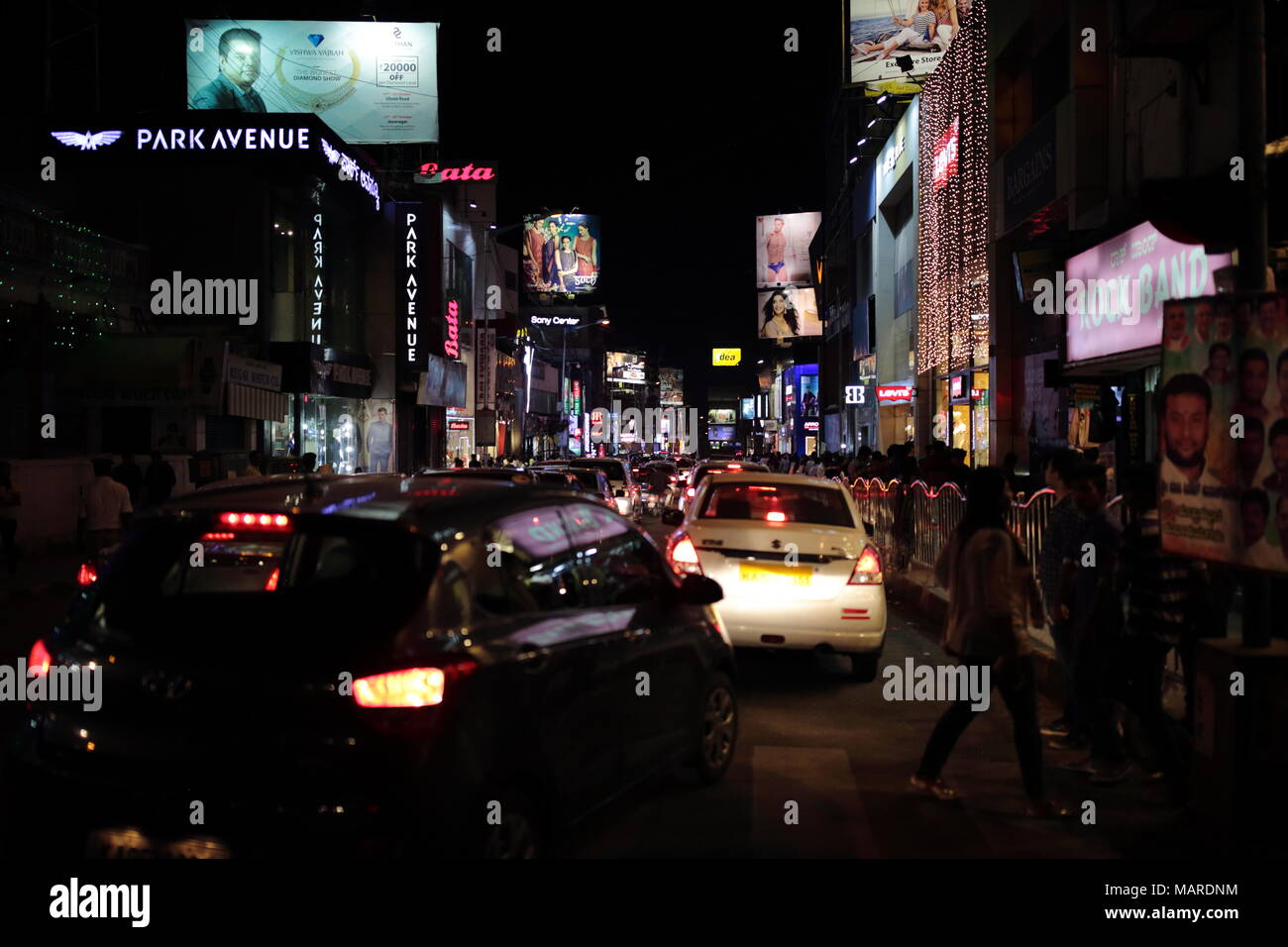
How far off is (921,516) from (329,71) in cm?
3509

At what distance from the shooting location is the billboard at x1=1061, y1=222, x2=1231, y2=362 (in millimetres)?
14438

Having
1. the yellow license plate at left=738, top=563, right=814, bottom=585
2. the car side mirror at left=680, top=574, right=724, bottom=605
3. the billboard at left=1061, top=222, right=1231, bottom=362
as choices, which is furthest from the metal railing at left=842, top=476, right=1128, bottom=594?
the car side mirror at left=680, top=574, right=724, bottom=605

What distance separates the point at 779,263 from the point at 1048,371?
6508 centimetres

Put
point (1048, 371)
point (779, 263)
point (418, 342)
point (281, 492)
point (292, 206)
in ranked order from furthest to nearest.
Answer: point (779, 263) < point (418, 342) < point (292, 206) < point (1048, 371) < point (281, 492)

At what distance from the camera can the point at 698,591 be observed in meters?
6.32

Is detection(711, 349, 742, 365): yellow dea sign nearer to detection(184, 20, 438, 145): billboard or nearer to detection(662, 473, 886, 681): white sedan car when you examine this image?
detection(184, 20, 438, 145): billboard

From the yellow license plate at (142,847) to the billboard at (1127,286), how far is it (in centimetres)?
1249

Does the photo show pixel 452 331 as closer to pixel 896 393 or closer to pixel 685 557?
pixel 896 393

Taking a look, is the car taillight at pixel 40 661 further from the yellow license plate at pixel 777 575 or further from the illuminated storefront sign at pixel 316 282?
the illuminated storefront sign at pixel 316 282

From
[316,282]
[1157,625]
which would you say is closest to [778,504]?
[1157,625]

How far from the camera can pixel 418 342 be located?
143 ft

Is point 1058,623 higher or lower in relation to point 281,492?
lower

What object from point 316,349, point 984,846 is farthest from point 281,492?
point 316,349
